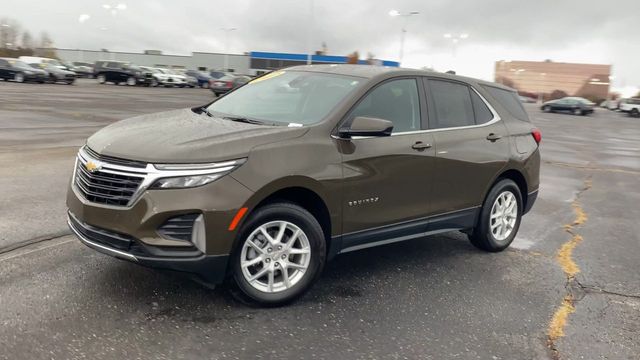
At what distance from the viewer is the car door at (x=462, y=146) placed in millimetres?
4926

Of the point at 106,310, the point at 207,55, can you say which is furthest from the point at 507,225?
the point at 207,55

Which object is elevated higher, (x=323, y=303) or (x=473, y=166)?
(x=473, y=166)

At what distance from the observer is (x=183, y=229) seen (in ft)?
11.4

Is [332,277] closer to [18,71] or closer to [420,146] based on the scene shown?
[420,146]

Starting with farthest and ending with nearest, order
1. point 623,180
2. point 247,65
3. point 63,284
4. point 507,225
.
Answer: point 247,65 → point 623,180 → point 507,225 → point 63,284

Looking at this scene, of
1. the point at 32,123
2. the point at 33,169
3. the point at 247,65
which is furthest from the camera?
the point at 247,65

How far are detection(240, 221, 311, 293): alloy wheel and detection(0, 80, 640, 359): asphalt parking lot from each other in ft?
0.66

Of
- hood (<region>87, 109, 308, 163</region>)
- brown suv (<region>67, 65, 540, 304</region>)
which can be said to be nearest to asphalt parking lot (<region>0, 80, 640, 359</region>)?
brown suv (<region>67, 65, 540, 304</region>)

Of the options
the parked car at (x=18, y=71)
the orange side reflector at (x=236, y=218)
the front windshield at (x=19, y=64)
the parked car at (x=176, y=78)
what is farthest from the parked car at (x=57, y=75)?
the orange side reflector at (x=236, y=218)

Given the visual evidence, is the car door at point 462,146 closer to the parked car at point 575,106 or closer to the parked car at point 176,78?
the parked car at point 176,78

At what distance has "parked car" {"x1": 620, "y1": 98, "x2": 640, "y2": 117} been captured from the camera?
48844 millimetres

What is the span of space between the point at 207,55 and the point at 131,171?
10542 cm

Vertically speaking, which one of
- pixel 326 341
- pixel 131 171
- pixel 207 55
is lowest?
pixel 326 341

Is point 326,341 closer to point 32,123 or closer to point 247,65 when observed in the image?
point 32,123
